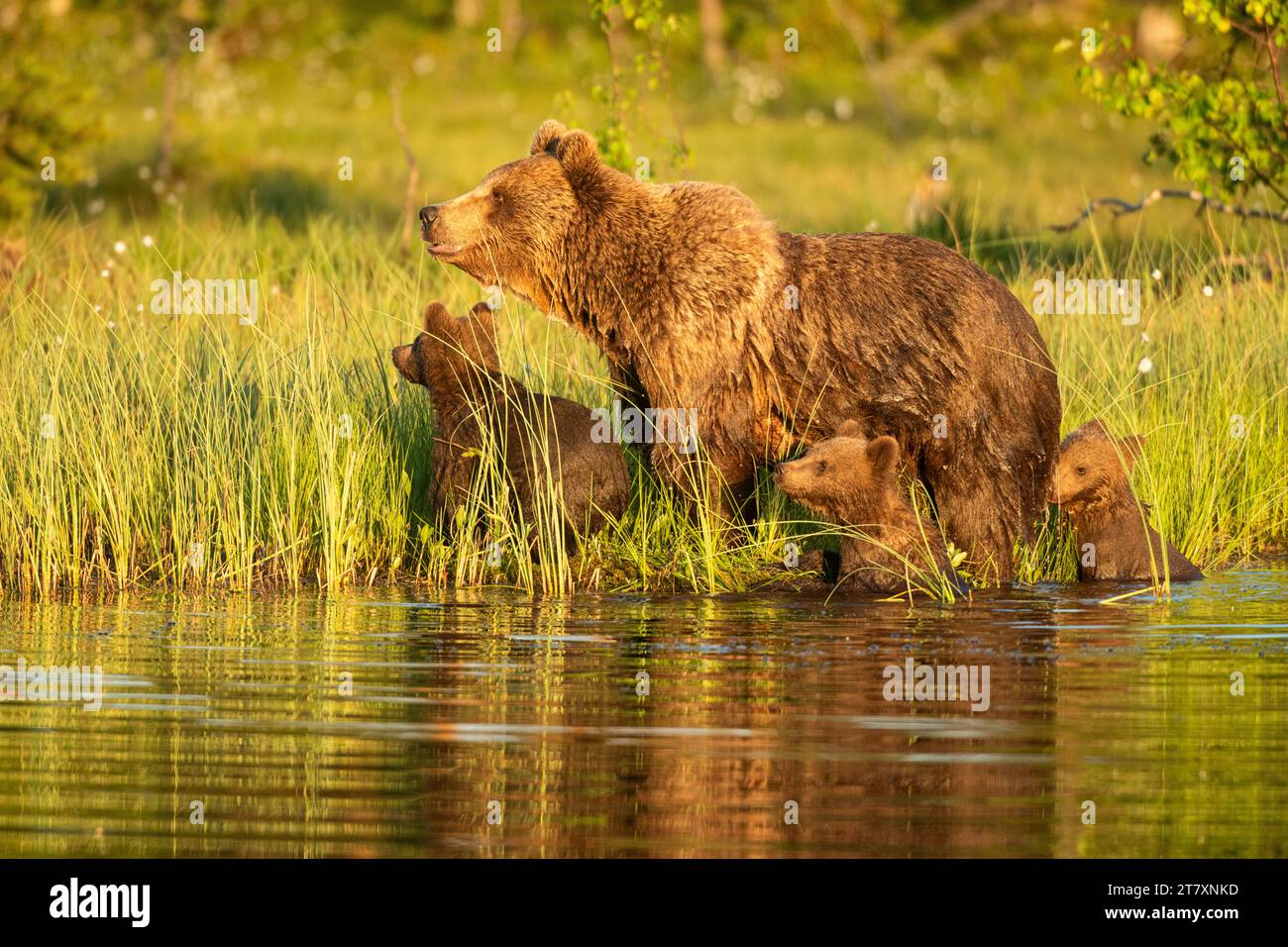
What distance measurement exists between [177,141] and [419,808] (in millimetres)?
19499

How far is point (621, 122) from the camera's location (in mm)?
14852

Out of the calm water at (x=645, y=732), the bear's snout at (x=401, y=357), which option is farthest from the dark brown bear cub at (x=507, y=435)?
the calm water at (x=645, y=732)

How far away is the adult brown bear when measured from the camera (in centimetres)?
973

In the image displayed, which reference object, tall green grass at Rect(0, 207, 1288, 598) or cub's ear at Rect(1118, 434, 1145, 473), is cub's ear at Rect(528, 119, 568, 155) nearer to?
tall green grass at Rect(0, 207, 1288, 598)

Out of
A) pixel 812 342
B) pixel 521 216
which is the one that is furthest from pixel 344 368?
pixel 812 342

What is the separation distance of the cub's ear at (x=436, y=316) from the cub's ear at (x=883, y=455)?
2.30 m

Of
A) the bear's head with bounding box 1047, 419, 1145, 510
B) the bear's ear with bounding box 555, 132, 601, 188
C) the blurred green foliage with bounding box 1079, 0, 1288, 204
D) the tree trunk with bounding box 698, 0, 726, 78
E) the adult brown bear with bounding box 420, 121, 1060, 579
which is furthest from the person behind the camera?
the tree trunk with bounding box 698, 0, 726, 78

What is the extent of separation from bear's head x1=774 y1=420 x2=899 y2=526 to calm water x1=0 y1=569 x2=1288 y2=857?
0.52 metres

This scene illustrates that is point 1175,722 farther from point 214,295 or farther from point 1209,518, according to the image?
point 214,295

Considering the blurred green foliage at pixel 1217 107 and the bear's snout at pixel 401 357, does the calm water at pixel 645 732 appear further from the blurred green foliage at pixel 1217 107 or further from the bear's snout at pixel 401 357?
the blurred green foliage at pixel 1217 107

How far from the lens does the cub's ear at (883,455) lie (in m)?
9.47

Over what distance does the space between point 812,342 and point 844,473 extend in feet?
2.14

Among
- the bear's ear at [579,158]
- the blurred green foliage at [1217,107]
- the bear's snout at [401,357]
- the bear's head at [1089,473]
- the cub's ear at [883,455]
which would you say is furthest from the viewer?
the blurred green foliage at [1217,107]

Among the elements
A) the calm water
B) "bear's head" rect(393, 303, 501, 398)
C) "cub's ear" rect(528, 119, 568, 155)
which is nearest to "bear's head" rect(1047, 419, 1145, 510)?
the calm water
